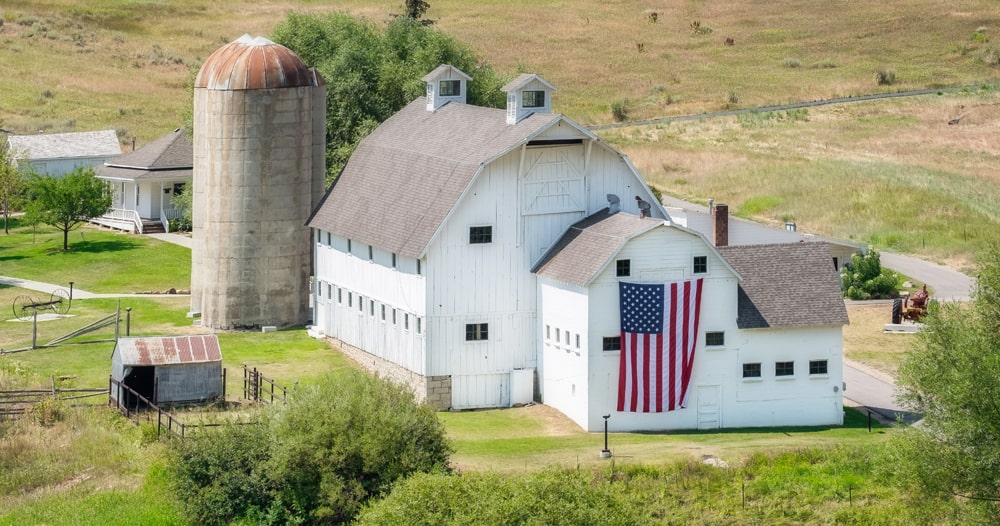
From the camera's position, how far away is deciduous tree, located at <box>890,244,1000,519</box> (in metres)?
42.2

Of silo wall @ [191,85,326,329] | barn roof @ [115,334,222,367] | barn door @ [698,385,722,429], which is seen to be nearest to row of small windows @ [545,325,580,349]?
barn door @ [698,385,722,429]

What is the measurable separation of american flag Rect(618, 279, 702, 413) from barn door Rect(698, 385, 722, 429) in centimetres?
83

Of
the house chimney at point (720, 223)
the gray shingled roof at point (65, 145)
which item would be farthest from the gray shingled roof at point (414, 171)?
the gray shingled roof at point (65, 145)

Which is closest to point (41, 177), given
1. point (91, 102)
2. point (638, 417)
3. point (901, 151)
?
point (91, 102)

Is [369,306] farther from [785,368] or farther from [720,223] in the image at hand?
[785,368]

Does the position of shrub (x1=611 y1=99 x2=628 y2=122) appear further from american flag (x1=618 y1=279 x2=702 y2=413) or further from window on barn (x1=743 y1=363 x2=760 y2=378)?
american flag (x1=618 y1=279 x2=702 y2=413)

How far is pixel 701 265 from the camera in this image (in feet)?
168

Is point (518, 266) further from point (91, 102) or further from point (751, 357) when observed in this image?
point (91, 102)

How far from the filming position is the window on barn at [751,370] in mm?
51812

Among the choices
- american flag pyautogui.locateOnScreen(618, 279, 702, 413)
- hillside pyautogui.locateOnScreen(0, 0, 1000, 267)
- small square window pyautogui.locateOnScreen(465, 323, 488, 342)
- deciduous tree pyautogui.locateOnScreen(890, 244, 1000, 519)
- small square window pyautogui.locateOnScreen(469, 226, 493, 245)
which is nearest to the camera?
deciduous tree pyautogui.locateOnScreen(890, 244, 1000, 519)

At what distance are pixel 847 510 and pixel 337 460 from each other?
13.7 metres

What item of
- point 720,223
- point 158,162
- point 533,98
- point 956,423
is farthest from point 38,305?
point 956,423

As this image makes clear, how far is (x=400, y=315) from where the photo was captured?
55312 millimetres

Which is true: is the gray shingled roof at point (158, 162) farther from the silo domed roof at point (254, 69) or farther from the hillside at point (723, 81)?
the silo domed roof at point (254, 69)
